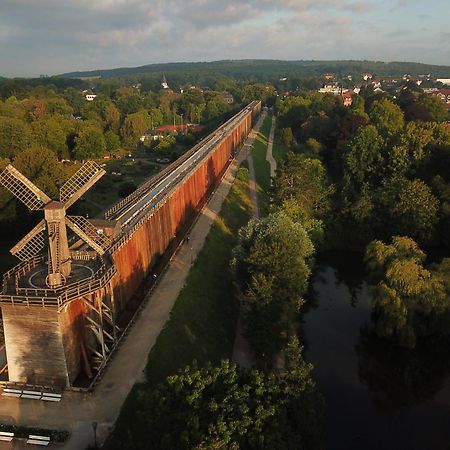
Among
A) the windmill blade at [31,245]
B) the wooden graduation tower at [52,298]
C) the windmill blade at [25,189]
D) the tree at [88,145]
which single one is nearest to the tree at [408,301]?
the wooden graduation tower at [52,298]

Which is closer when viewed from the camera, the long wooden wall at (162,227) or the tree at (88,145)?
the long wooden wall at (162,227)

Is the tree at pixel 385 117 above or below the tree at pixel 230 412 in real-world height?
above

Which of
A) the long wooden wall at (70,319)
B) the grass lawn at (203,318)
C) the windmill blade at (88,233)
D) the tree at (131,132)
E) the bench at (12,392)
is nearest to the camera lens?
the long wooden wall at (70,319)

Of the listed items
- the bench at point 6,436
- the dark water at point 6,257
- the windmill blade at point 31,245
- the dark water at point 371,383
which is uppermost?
the windmill blade at point 31,245

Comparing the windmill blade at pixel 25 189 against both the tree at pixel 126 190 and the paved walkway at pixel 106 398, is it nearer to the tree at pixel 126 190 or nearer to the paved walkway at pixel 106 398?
the paved walkway at pixel 106 398

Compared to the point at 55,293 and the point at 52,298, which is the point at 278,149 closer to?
the point at 55,293

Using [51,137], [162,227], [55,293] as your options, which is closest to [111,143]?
[51,137]
